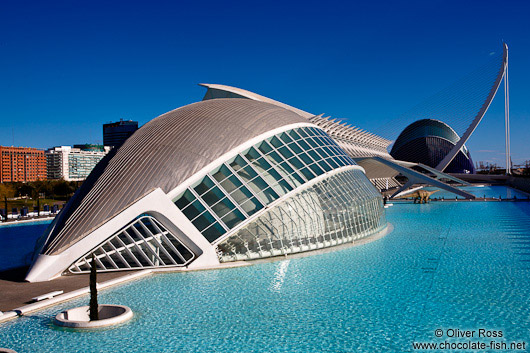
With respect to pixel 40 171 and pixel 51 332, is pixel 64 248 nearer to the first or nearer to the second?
pixel 51 332

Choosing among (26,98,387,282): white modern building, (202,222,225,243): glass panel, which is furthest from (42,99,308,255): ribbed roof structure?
(202,222,225,243): glass panel

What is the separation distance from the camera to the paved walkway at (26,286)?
13.3 meters

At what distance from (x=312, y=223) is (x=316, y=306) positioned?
8.84 meters

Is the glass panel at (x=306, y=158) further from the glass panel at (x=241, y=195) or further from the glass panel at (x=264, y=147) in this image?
the glass panel at (x=241, y=195)

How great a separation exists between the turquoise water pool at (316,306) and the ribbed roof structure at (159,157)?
3484 mm

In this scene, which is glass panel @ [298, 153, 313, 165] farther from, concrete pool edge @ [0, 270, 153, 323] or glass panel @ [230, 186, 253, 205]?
concrete pool edge @ [0, 270, 153, 323]

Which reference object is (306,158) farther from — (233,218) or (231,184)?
(233,218)

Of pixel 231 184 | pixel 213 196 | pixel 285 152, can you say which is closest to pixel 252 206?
pixel 231 184

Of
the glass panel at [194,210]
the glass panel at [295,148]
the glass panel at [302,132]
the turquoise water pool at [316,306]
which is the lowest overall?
the turquoise water pool at [316,306]

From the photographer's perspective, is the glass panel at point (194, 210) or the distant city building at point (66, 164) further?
the distant city building at point (66, 164)

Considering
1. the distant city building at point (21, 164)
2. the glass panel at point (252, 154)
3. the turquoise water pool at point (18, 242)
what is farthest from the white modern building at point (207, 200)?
the distant city building at point (21, 164)

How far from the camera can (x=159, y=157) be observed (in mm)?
19828

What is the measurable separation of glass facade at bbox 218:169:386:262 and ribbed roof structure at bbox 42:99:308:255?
3557 millimetres

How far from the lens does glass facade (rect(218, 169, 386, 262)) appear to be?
19.0 m
